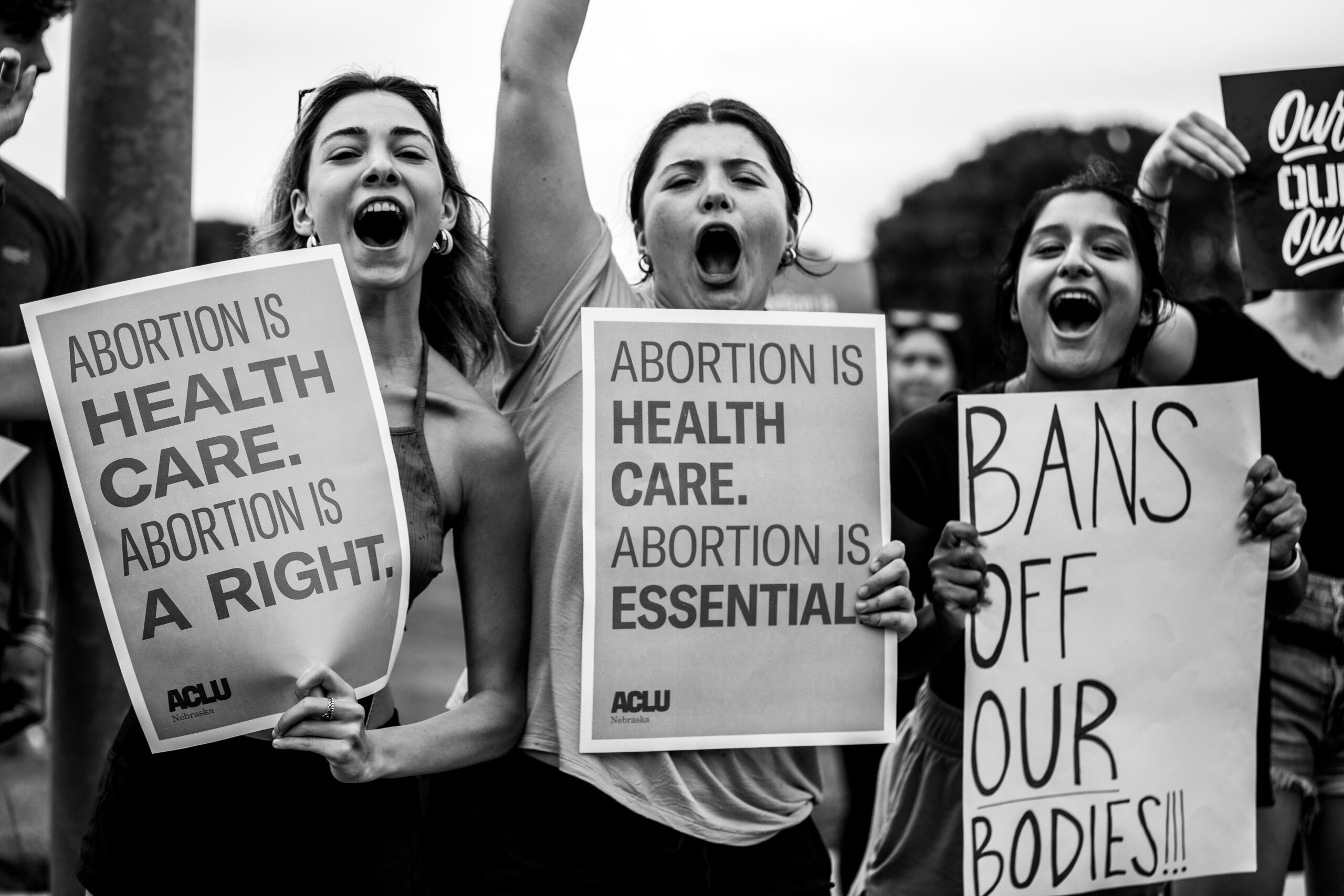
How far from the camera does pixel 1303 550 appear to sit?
3404 mm

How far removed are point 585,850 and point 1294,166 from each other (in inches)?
91.6

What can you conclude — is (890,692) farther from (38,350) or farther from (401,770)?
(38,350)

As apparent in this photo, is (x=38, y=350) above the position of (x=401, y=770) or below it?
above

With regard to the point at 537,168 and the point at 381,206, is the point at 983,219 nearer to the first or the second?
the point at 537,168

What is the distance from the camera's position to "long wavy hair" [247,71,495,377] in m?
2.66

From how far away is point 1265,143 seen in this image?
11.2 feet

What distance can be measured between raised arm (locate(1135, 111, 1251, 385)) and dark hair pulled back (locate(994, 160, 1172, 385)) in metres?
0.08

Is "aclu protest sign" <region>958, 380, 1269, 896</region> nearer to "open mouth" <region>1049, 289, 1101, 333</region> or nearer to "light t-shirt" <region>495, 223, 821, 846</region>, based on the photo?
"open mouth" <region>1049, 289, 1101, 333</region>

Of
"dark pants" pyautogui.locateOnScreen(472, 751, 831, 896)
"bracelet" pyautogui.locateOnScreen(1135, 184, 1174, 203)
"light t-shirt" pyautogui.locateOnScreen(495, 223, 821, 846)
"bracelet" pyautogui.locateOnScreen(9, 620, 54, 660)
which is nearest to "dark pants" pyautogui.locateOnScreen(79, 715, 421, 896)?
"dark pants" pyautogui.locateOnScreen(472, 751, 831, 896)

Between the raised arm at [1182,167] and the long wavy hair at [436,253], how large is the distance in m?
1.57

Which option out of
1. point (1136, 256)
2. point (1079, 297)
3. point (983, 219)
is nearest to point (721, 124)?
point (1079, 297)

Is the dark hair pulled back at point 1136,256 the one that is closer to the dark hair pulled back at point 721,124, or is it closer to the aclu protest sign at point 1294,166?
the aclu protest sign at point 1294,166

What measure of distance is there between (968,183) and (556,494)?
43472 mm

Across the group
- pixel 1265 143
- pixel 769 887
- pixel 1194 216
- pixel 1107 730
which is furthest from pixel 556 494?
pixel 1194 216
